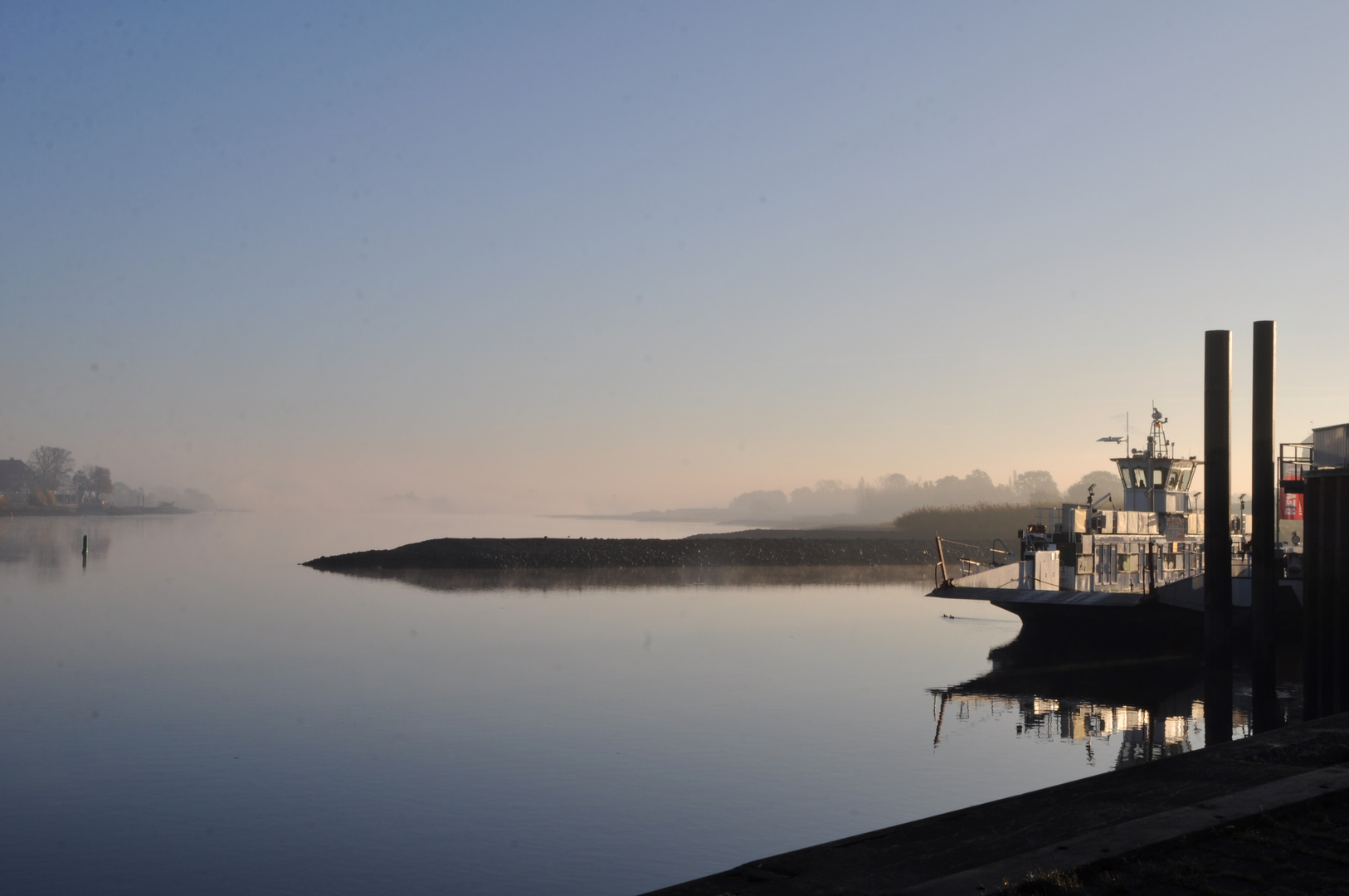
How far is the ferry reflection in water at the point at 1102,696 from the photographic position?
2186 cm

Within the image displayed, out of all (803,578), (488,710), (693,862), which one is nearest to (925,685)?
(488,710)

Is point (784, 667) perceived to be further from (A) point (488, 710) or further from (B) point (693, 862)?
(B) point (693, 862)

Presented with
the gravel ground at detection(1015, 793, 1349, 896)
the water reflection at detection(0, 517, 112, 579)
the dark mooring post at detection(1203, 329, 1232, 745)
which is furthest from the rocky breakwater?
the gravel ground at detection(1015, 793, 1349, 896)

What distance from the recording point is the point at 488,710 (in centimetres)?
2370

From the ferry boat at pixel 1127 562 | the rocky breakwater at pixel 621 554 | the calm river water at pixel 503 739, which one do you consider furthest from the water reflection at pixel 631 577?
the ferry boat at pixel 1127 562

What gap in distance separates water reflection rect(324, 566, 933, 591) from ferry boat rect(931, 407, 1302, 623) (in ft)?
95.1

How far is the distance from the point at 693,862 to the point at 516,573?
60952 millimetres

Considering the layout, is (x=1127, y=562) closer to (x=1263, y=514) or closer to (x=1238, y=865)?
(x=1263, y=514)

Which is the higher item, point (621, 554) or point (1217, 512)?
point (1217, 512)

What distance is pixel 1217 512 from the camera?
26250 mm

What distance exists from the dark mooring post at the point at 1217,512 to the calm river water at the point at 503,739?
1.46 m

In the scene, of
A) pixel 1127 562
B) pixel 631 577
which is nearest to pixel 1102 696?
pixel 1127 562

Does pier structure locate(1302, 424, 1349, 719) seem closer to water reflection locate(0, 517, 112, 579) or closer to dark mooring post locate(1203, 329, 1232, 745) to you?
dark mooring post locate(1203, 329, 1232, 745)

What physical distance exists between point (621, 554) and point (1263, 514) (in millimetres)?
65030
